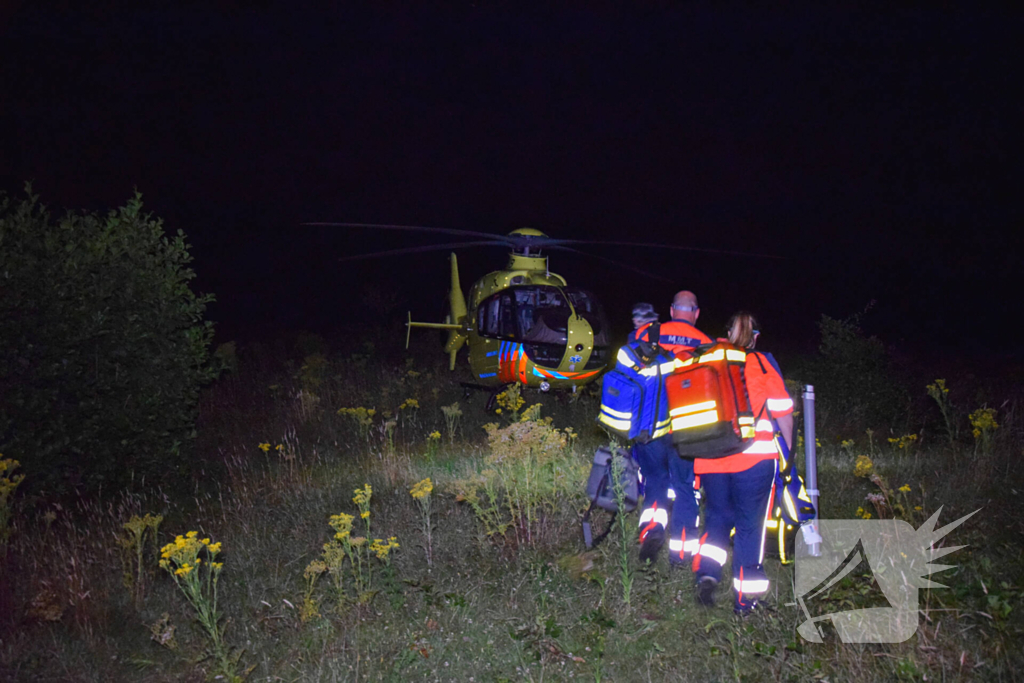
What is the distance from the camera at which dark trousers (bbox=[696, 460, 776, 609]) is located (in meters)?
4.52

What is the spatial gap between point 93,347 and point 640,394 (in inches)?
221

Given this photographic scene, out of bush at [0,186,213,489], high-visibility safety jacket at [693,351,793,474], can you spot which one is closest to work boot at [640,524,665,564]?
high-visibility safety jacket at [693,351,793,474]

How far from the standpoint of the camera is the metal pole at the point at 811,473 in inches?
194

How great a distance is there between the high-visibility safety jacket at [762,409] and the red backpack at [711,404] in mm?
50

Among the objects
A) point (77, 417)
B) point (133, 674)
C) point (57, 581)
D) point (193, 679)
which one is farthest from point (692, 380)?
point (77, 417)

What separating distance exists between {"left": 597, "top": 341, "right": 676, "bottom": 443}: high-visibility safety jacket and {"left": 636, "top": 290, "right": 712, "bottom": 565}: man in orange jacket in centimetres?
10

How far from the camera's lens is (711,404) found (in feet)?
14.5

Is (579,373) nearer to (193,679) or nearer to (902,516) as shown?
(902,516)

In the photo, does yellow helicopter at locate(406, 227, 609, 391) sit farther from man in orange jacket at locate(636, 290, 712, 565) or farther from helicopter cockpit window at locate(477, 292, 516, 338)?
man in orange jacket at locate(636, 290, 712, 565)

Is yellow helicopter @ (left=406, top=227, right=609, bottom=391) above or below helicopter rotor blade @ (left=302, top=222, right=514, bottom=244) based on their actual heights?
below

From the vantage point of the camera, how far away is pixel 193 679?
13.9 ft

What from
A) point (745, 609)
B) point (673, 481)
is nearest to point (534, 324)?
point (673, 481)

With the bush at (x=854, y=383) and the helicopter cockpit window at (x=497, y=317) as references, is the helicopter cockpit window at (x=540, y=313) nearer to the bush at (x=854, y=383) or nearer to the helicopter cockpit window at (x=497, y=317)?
the helicopter cockpit window at (x=497, y=317)

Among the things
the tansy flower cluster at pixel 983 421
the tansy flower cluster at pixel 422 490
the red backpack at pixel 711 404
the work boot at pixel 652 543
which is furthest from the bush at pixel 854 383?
the tansy flower cluster at pixel 422 490
